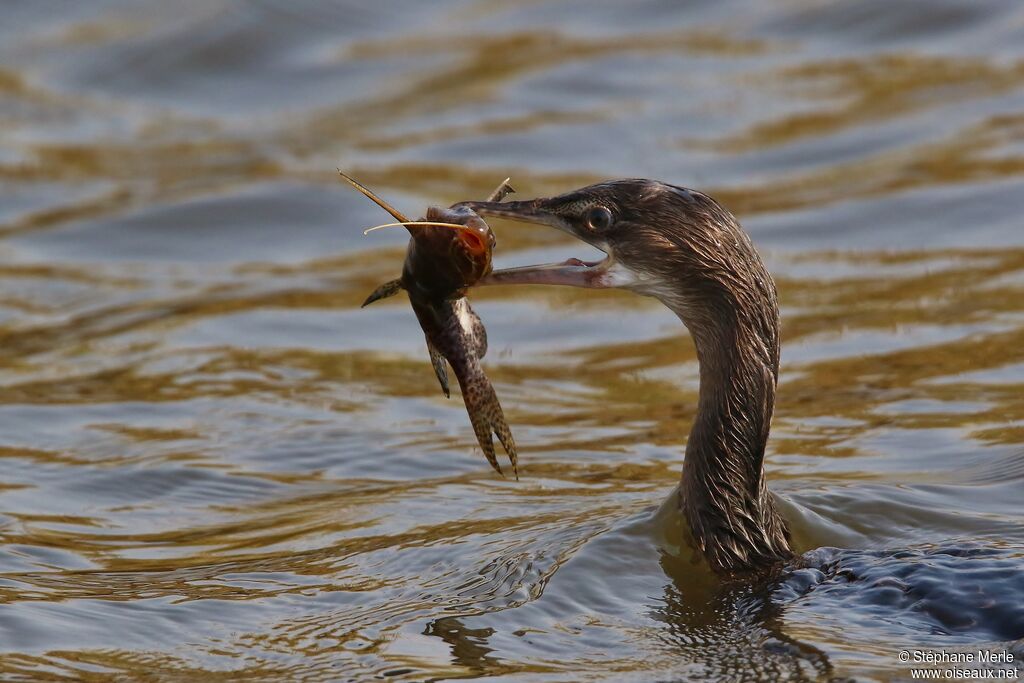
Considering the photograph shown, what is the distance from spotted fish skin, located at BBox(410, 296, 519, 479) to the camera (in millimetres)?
5789

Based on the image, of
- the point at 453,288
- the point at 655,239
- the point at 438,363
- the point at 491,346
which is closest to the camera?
the point at 453,288

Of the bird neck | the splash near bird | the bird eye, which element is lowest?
the bird neck

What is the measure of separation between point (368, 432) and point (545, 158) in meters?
5.48

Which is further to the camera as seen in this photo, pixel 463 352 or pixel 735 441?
pixel 735 441

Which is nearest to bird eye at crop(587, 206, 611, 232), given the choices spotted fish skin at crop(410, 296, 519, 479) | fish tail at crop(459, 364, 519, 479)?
spotted fish skin at crop(410, 296, 519, 479)

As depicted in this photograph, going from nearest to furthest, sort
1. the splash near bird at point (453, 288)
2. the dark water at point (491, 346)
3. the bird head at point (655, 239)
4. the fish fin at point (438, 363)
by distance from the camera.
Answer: the splash near bird at point (453, 288)
the dark water at point (491, 346)
the fish fin at point (438, 363)
the bird head at point (655, 239)

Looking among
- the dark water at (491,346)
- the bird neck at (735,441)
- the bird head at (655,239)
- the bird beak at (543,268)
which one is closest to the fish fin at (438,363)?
the bird beak at (543,268)

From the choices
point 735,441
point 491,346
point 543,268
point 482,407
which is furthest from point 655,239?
point 491,346

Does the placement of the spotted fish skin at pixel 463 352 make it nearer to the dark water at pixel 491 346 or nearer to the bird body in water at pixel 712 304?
the bird body in water at pixel 712 304

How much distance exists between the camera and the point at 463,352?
19.1 feet

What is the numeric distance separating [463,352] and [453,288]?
23 cm

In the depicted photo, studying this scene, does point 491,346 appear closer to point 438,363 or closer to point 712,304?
point 712,304

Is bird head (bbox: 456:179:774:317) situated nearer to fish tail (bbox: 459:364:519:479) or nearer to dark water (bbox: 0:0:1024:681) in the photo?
fish tail (bbox: 459:364:519:479)

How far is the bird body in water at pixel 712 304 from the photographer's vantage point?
6.11 m
